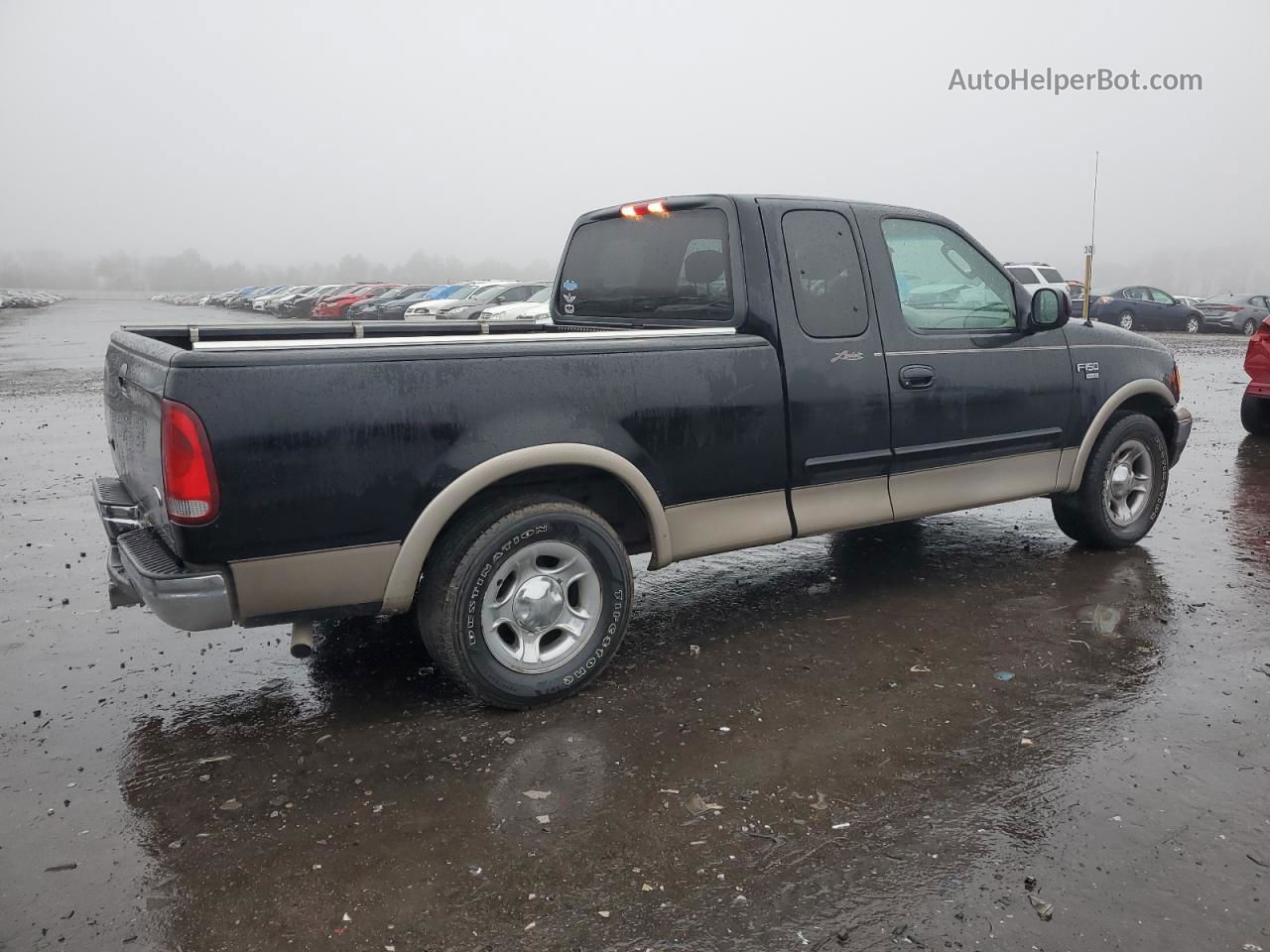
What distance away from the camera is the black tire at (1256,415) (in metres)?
10.2

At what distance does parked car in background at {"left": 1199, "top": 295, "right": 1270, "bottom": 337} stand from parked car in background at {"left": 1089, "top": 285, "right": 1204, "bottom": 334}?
14.1 inches

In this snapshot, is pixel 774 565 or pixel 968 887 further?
pixel 774 565

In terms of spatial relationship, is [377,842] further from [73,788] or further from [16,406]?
[16,406]

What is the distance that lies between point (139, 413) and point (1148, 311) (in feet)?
106

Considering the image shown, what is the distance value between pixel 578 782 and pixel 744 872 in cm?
73

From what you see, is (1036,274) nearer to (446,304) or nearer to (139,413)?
(446,304)

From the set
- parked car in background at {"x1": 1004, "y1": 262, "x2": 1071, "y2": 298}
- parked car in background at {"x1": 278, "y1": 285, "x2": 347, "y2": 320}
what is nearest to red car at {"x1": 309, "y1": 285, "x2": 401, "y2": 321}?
parked car in background at {"x1": 278, "y1": 285, "x2": 347, "y2": 320}

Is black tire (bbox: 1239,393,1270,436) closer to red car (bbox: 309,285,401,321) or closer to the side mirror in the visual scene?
the side mirror

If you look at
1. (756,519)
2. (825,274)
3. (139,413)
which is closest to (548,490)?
(756,519)

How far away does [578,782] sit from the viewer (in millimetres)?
3447

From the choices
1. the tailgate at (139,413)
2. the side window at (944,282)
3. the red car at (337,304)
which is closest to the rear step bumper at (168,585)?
the tailgate at (139,413)

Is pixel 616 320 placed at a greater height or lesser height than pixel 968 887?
greater

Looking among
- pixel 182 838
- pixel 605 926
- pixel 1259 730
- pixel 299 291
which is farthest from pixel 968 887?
pixel 299 291

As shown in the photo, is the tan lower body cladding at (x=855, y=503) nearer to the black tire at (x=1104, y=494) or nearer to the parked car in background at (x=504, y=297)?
the black tire at (x=1104, y=494)
